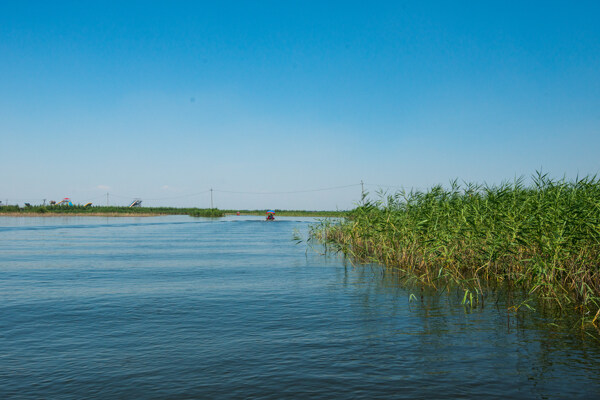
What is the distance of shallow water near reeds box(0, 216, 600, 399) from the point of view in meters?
7.41

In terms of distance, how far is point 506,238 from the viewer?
13.8m

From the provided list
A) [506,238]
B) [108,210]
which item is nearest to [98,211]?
[108,210]

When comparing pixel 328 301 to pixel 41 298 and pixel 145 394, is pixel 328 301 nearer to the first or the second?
pixel 145 394

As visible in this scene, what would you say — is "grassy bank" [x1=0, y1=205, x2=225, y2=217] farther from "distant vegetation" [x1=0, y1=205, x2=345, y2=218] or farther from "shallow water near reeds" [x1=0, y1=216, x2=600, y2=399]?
"shallow water near reeds" [x1=0, y1=216, x2=600, y2=399]

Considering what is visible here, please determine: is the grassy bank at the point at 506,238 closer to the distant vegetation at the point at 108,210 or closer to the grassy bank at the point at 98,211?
the distant vegetation at the point at 108,210

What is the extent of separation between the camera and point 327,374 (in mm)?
7953

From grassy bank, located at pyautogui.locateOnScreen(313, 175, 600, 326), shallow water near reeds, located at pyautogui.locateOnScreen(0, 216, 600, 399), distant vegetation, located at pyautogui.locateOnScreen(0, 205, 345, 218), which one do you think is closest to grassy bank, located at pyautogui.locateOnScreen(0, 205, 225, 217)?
distant vegetation, located at pyautogui.locateOnScreen(0, 205, 345, 218)

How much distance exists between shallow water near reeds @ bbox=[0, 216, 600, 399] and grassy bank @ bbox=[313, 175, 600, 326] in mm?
1714

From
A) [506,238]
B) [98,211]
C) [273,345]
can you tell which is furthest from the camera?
[98,211]

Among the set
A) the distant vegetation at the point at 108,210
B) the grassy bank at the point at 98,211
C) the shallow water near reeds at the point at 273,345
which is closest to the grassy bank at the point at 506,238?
the shallow water near reeds at the point at 273,345

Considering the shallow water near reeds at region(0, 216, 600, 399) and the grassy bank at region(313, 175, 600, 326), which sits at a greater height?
the grassy bank at region(313, 175, 600, 326)

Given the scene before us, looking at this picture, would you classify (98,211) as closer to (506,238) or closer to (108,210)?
(108,210)

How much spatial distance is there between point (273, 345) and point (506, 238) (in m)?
8.54

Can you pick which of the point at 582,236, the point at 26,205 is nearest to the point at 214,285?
the point at 582,236
